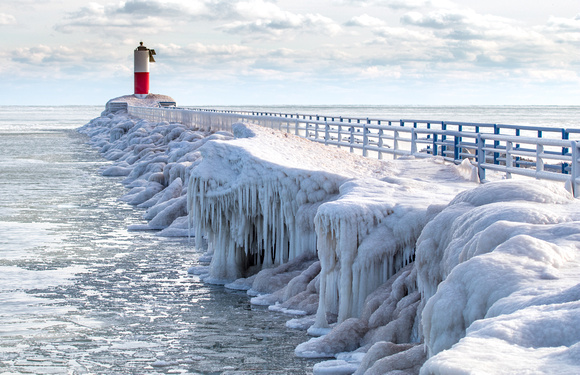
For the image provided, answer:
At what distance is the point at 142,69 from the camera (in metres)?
74.8

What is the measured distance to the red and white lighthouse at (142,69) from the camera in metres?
73.0

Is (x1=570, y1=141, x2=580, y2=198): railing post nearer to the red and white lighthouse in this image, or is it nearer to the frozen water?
the frozen water

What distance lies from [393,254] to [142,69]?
67532 mm

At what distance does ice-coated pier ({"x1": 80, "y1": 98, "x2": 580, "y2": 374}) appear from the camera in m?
4.65

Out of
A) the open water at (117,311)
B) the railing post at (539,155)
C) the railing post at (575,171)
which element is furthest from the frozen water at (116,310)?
the railing post at (539,155)

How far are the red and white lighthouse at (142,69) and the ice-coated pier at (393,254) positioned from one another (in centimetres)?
5615

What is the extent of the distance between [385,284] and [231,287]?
371 centimetres

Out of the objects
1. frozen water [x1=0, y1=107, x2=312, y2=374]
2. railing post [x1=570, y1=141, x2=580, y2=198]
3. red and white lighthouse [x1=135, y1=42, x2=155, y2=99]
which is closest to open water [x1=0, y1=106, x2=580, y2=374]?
frozen water [x1=0, y1=107, x2=312, y2=374]

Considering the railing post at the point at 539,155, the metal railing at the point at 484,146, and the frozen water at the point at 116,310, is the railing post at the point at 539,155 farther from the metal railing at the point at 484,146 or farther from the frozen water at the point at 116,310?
the frozen water at the point at 116,310

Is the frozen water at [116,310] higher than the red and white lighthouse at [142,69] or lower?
lower

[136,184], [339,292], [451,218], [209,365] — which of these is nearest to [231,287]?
[339,292]

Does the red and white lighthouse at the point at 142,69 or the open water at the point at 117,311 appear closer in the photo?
the open water at the point at 117,311

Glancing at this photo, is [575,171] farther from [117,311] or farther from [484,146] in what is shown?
[117,311]

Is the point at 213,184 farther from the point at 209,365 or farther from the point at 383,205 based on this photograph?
the point at 209,365
